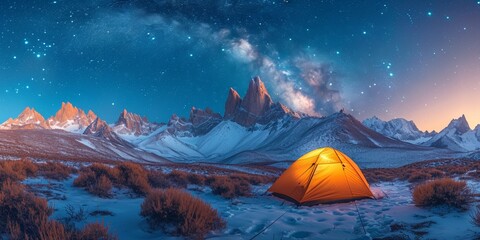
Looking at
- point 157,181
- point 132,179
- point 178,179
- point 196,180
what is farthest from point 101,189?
point 196,180

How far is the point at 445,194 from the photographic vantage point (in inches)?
321

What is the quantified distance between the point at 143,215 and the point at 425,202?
7.94m

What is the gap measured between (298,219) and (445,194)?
165 inches

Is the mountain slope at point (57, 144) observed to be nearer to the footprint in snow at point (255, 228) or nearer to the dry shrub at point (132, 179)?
the dry shrub at point (132, 179)

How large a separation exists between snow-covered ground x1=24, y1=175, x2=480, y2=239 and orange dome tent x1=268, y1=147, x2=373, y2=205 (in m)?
0.37

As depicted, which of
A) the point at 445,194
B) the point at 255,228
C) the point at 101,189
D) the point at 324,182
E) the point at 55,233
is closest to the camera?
the point at 55,233

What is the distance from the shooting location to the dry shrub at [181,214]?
6.05 metres

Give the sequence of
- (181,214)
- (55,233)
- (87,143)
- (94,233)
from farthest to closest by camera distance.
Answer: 1. (87,143)
2. (181,214)
3. (94,233)
4. (55,233)

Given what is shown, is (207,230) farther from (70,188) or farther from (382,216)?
(70,188)

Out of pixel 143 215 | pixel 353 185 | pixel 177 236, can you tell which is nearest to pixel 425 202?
pixel 353 185

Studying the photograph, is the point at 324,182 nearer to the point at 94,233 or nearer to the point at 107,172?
the point at 94,233

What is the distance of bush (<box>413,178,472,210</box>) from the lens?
25.9ft

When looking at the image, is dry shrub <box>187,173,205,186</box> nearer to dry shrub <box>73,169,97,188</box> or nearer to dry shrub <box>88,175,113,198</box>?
dry shrub <box>73,169,97,188</box>

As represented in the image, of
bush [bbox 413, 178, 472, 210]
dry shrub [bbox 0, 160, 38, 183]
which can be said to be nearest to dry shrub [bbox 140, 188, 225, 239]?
dry shrub [bbox 0, 160, 38, 183]
